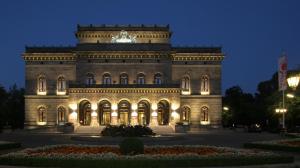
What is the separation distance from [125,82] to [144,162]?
57237 millimetres

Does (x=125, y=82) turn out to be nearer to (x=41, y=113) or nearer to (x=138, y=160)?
(x=41, y=113)

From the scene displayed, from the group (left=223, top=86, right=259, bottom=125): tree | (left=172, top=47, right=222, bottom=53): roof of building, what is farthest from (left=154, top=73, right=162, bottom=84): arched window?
(left=223, top=86, right=259, bottom=125): tree

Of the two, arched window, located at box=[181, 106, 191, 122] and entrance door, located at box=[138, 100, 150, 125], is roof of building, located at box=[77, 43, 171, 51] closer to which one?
entrance door, located at box=[138, 100, 150, 125]

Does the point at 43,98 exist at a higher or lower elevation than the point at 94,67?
lower

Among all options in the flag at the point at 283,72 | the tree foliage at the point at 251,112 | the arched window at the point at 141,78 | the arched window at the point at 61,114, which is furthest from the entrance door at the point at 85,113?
the flag at the point at 283,72

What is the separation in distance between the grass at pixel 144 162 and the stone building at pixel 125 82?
5105cm

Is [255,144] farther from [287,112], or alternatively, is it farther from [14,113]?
[14,113]

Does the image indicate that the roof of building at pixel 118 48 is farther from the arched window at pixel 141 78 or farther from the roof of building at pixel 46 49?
the arched window at pixel 141 78

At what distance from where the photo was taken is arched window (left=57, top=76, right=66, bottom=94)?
264ft

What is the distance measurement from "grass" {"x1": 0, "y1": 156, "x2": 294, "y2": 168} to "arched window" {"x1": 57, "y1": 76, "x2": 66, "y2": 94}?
5698 centimetres

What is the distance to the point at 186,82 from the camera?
268ft

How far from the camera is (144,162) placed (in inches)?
893

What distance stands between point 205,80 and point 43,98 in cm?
2594

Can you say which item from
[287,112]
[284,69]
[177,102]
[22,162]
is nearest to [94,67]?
[177,102]
